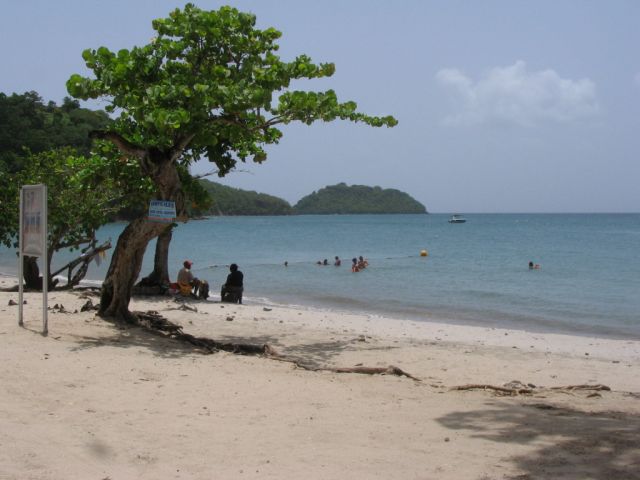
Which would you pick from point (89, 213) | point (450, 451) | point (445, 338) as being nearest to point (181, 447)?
point (450, 451)

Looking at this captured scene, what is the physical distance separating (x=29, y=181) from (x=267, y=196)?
6947 inches

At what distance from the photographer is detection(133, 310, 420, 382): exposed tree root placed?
7.71 metres

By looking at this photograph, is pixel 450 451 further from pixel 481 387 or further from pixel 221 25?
pixel 221 25

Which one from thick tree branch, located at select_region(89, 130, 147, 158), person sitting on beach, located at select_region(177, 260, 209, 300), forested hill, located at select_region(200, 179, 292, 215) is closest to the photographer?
thick tree branch, located at select_region(89, 130, 147, 158)

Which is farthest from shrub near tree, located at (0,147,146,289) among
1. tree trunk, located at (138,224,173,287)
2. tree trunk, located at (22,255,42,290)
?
tree trunk, located at (138,224,173,287)

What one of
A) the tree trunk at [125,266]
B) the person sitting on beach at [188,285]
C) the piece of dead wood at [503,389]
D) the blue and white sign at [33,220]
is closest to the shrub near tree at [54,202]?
the person sitting on beach at [188,285]

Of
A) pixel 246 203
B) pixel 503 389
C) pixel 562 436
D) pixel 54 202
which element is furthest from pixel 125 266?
pixel 246 203

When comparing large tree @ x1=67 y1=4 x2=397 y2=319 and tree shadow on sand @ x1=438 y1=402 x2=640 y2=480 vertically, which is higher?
large tree @ x1=67 y1=4 x2=397 y2=319

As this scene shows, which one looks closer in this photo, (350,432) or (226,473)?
(226,473)

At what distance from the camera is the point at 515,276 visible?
96.8ft

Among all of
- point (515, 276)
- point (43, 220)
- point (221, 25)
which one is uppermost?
point (221, 25)

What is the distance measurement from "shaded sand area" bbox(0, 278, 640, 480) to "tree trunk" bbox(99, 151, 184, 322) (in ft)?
1.63

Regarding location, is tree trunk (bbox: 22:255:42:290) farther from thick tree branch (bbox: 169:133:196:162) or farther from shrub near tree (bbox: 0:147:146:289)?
thick tree branch (bbox: 169:133:196:162)

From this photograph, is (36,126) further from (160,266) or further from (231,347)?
(231,347)
